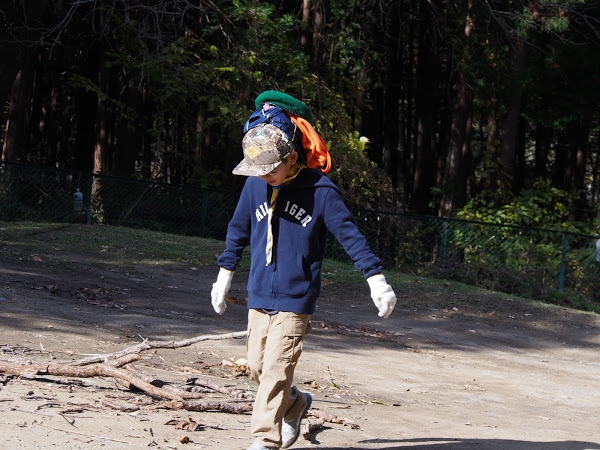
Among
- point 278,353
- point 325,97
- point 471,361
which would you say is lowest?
point 471,361

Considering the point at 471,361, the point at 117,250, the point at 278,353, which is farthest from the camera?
the point at 117,250

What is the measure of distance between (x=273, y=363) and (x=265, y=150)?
1073 millimetres

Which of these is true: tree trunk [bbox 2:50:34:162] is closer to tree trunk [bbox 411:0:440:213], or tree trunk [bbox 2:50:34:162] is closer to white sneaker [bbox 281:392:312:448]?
tree trunk [bbox 411:0:440:213]

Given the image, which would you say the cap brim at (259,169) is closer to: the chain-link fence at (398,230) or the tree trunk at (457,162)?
the chain-link fence at (398,230)

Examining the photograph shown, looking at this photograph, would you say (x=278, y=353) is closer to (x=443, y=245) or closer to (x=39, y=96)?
(x=443, y=245)

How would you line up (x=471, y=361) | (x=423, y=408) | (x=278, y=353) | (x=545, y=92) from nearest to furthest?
(x=278, y=353)
(x=423, y=408)
(x=471, y=361)
(x=545, y=92)

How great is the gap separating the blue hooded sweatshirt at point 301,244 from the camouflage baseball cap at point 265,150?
230 mm

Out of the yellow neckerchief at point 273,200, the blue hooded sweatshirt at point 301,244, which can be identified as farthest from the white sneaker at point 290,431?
the yellow neckerchief at point 273,200

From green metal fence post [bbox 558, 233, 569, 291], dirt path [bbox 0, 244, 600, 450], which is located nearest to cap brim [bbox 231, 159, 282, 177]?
dirt path [bbox 0, 244, 600, 450]

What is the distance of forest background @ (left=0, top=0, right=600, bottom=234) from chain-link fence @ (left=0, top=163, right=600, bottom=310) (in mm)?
1670

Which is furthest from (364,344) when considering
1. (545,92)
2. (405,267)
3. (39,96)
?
(39,96)

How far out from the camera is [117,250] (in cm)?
1459

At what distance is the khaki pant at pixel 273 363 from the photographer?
4.49m

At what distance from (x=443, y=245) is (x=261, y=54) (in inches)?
210
